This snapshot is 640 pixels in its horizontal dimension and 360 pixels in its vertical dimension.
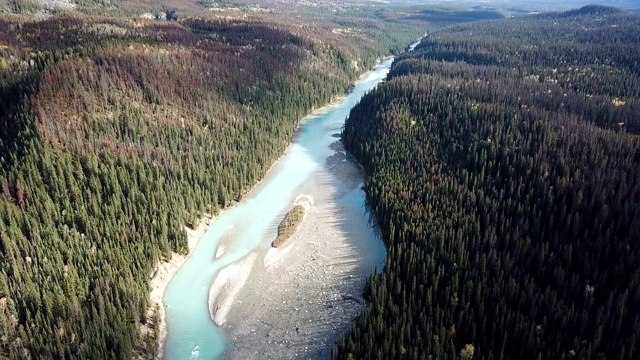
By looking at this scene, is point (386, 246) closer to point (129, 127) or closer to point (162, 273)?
point (162, 273)

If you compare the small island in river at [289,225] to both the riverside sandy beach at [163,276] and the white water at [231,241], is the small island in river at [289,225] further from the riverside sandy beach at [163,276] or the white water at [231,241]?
the riverside sandy beach at [163,276]

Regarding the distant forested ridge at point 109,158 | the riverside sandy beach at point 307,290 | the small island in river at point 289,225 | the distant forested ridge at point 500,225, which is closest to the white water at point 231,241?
the small island in river at point 289,225

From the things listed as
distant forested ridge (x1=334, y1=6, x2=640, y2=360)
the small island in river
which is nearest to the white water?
the small island in river

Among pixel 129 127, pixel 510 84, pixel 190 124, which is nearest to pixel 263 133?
pixel 190 124

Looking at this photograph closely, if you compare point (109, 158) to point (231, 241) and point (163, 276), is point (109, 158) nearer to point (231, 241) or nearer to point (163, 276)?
point (163, 276)

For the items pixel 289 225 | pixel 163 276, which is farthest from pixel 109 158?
pixel 289 225
